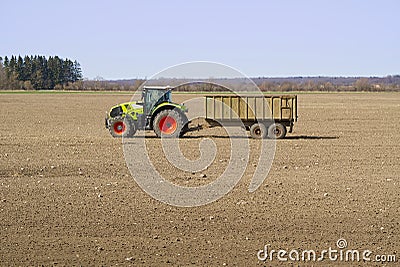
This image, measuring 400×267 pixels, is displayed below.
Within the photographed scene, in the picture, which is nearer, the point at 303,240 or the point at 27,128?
the point at 303,240

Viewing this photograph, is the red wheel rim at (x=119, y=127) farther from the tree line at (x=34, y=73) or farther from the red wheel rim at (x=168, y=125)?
the tree line at (x=34, y=73)

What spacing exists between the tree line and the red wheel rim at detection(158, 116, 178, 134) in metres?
94.0

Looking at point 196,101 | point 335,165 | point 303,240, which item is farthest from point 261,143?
point 303,240

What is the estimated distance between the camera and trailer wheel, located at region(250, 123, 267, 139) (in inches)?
846

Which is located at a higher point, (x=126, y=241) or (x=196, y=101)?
(x=196, y=101)

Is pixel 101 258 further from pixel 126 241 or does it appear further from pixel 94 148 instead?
pixel 94 148

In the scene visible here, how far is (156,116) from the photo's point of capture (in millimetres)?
21109

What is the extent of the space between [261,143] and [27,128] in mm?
10451

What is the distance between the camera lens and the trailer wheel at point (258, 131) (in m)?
21.5

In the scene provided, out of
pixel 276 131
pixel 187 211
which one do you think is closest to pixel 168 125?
pixel 276 131

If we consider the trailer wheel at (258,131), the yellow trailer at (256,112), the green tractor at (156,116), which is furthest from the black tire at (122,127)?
the trailer wheel at (258,131)

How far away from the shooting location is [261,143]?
20375 mm

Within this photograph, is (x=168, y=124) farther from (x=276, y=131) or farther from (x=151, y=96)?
(x=276, y=131)

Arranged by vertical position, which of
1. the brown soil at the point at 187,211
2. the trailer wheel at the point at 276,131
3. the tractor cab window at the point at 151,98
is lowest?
the brown soil at the point at 187,211
